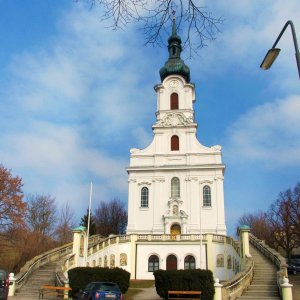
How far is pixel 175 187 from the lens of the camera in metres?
50.6

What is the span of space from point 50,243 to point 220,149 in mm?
24896

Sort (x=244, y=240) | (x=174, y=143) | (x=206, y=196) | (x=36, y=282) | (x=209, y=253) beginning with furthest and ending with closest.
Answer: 1. (x=174, y=143)
2. (x=206, y=196)
3. (x=209, y=253)
4. (x=244, y=240)
5. (x=36, y=282)

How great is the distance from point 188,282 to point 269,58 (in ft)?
46.1

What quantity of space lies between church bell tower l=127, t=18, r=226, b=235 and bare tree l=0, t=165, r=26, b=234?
13.9 metres

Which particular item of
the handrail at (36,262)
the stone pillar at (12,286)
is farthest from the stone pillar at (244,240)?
the stone pillar at (12,286)

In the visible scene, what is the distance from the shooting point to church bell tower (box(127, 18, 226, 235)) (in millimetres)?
48250

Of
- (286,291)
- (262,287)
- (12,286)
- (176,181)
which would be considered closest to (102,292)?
(286,291)

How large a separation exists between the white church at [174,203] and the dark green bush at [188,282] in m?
15.8

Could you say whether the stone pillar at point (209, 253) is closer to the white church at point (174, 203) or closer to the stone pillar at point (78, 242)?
the white church at point (174, 203)

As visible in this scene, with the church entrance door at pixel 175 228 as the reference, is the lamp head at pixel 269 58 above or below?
below

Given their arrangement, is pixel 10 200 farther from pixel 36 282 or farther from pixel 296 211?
pixel 296 211

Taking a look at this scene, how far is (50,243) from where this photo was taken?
50406 millimetres

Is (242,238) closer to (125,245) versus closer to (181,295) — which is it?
(125,245)

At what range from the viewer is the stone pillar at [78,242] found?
32938 mm
